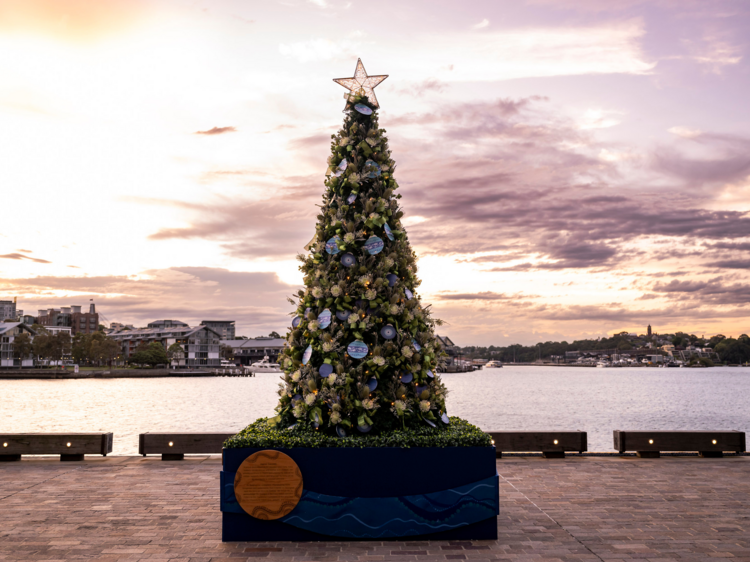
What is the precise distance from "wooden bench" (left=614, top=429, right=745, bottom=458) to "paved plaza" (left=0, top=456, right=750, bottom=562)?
71cm

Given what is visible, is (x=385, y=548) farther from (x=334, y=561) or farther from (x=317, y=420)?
(x=317, y=420)

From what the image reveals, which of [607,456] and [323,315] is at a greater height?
[323,315]

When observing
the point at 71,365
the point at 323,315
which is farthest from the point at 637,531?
the point at 71,365

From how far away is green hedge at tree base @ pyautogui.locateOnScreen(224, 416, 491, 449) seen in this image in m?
7.77

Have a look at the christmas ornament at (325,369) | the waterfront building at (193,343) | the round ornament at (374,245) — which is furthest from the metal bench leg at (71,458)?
the waterfront building at (193,343)

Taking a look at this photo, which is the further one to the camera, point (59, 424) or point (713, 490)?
point (59, 424)

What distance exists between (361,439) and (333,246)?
283cm

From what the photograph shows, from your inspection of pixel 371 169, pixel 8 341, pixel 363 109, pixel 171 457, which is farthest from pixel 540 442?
pixel 8 341

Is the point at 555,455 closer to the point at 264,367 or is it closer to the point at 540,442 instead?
the point at 540,442

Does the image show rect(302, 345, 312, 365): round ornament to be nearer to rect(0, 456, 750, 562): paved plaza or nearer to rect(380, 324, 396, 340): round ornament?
rect(380, 324, 396, 340): round ornament

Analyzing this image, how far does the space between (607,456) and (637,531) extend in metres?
6.12

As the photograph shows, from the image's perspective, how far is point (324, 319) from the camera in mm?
8273

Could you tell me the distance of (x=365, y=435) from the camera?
8.08 m

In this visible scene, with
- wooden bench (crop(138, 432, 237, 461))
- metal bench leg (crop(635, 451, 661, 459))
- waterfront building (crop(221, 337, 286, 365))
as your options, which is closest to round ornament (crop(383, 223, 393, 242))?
wooden bench (crop(138, 432, 237, 461))
